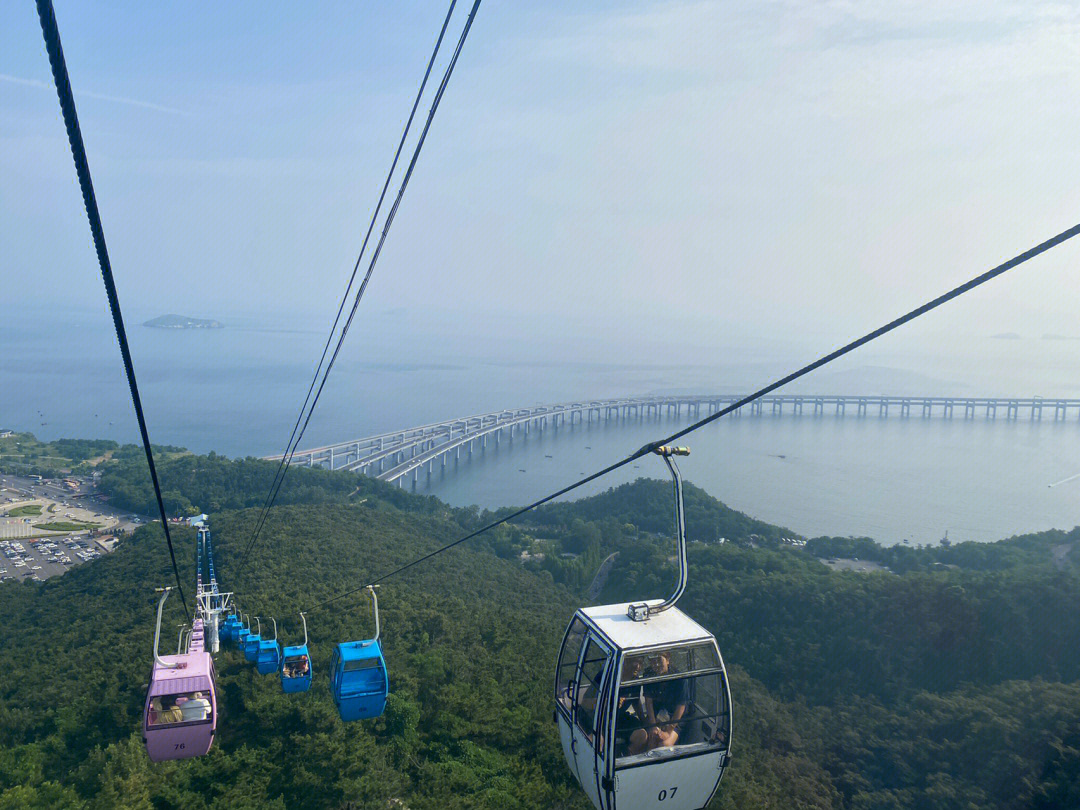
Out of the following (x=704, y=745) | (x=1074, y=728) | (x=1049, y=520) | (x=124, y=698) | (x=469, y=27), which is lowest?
(x=1049, y=520)

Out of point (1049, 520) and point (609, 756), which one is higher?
point (609, 756)

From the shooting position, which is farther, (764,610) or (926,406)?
(926,406)

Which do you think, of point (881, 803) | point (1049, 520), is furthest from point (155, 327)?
point (881, 803)

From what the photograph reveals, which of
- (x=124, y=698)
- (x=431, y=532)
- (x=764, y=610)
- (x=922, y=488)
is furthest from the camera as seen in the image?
(x=922, y=488)

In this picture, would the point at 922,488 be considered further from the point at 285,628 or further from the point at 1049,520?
the point at 285,628

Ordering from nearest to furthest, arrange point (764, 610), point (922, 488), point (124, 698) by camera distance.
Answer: point (124, 698) → point (764, 610) → point (922, 488)

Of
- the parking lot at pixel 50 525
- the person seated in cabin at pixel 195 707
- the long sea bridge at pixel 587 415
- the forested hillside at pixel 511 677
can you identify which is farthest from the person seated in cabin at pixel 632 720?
the long sea bridge at pixel 587 415

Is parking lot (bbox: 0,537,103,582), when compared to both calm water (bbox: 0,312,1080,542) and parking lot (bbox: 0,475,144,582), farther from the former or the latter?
calm water (bbox: 0,312,1080,542)

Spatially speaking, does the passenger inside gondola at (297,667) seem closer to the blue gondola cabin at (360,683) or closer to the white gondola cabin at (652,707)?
the blue gondola cabin at (360,683)
